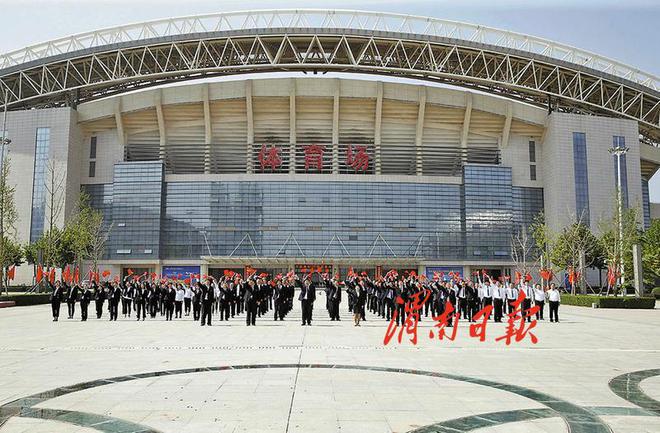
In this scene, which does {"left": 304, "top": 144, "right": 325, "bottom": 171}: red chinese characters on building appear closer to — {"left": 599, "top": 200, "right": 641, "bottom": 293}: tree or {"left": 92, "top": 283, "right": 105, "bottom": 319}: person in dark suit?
{"left": 599, "top": 200, "right": 641, "bottom": 293}: tree

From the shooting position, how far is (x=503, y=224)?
65188mm

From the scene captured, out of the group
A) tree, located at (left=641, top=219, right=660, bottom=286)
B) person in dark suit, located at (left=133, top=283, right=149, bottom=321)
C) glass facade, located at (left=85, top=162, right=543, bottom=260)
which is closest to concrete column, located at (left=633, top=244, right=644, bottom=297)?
tree, located at (left=641, top=219, right=660, bottom=286)

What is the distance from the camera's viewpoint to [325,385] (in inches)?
327

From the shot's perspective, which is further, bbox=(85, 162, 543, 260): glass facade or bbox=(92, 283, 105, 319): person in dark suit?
bbox=(85, 162, 543, 260): glass facade

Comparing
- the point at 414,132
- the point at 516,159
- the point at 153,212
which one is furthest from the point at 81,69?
the point at 516,159

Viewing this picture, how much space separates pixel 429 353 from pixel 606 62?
62876 mm

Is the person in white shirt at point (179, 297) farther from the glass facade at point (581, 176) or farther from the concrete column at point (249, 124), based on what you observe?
the glass facade at point (581, 176)

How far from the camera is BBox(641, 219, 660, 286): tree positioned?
40500 millimetres

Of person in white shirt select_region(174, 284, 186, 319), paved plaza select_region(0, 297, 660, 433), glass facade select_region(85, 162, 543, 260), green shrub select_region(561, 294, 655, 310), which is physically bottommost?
green shrub select_region(561, 294, 655, 310)

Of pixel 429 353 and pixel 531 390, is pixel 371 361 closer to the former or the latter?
pixel 429 353

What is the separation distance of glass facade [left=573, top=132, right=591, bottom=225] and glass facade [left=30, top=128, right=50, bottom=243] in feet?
201

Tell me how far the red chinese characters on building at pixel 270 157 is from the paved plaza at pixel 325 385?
164 ft

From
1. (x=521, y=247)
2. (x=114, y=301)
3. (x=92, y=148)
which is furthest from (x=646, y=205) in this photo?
(x=92, y=148)

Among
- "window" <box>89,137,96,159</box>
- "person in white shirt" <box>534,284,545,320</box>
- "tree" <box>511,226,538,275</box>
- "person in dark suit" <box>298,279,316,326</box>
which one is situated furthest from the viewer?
"window" <box>89,137,96,159</box>
